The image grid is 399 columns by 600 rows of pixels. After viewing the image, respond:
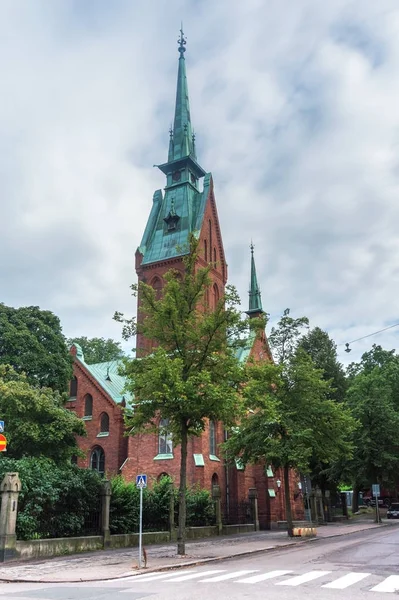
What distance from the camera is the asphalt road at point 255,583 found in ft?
30.6

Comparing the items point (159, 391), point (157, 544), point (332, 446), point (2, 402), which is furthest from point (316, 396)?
point (2, 402)

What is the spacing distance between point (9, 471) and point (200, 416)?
6.36 metres

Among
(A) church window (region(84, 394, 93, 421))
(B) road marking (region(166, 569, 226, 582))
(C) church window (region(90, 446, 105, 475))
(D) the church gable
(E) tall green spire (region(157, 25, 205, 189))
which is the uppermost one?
(E) tall green spire (region(157, 25, 205, 189))

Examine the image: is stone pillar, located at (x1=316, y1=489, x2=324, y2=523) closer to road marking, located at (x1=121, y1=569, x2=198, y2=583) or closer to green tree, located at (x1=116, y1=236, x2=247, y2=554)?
green tree, located at (x1=116, y1=236, x2=247, y2=554)

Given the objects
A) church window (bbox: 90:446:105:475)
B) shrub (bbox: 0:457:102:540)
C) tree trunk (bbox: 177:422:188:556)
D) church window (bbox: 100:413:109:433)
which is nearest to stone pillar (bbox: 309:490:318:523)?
church window (bbox: 90:446:105:475)

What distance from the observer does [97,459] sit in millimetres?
38594

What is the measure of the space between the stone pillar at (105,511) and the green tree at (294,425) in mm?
7847

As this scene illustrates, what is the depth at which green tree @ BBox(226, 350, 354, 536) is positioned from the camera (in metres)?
26.4

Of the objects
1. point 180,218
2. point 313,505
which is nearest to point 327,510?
point 313,505

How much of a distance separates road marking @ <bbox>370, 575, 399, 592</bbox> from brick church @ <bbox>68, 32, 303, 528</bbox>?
1841cm

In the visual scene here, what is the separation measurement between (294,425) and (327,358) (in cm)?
2710

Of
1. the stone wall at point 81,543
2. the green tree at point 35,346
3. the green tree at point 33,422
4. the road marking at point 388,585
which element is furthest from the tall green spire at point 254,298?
the road marking at point 388,585

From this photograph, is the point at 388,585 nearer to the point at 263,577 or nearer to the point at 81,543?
the point at 263,577

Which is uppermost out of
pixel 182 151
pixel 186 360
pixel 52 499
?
pixel 182 151
